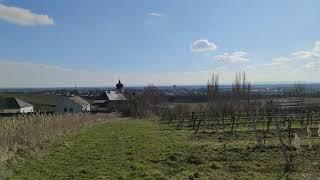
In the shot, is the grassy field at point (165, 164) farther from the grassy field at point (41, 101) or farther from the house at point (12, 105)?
the grassy field at point (41, 101)

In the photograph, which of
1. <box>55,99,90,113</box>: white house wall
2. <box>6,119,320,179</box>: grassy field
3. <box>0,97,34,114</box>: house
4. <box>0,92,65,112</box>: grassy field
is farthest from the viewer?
<box>0,92,65,112</box>: grassy field

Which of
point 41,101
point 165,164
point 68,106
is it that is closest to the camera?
point 165,164

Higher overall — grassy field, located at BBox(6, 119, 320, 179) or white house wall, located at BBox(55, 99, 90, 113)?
grassy field, located at BBox(6, 119, 320, 179)

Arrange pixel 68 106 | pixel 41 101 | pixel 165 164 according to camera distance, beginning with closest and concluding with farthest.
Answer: pixel 165 164 < pixel 68 106 < pixel 41 101

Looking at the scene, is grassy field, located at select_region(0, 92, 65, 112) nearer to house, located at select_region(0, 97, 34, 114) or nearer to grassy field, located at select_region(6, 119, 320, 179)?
house, located at select_region(0, 97, 34, 114)

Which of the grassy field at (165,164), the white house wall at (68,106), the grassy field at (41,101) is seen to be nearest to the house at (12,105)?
the grassy field at (41,101)

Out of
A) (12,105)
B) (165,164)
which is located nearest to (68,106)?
(12,105)

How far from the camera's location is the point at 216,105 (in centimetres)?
5794

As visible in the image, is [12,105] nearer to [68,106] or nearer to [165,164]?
[68,106]

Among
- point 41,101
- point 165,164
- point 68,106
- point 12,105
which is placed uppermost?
point 165,164

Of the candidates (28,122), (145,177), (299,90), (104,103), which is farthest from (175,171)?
(104,103)

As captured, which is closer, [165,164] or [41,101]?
[165,164]

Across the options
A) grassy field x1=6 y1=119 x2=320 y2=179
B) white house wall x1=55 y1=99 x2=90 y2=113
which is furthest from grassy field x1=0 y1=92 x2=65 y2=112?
grassy field x1=6 y1=119 x2=320 y2=179

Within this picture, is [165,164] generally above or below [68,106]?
above
